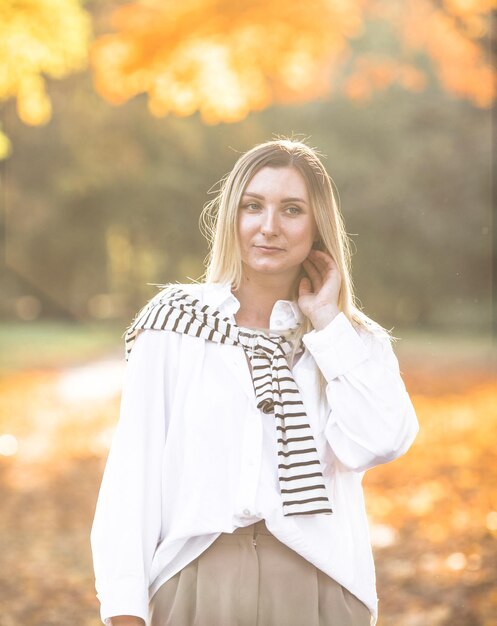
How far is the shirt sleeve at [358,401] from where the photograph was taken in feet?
6.20

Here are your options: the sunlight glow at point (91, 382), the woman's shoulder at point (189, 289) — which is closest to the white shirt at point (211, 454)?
the woman's shoulder at point (189, 289)

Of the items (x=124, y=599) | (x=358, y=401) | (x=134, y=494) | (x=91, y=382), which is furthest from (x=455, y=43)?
(x=124, y=599)

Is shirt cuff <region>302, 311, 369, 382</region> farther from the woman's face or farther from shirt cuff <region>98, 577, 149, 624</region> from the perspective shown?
shirt cuff <region>98, 577, 149, 624</region>

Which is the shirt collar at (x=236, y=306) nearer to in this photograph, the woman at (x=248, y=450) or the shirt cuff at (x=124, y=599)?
the woman at (x=248, y=450)

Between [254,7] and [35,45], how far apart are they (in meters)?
3.51

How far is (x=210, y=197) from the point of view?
449 inches

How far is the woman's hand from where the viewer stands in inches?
80.2

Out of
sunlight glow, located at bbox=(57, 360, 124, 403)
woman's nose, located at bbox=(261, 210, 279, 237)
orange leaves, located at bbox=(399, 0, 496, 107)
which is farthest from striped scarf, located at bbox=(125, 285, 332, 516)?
sunlight glow, located at bbox=(57, 360, 124, 403)

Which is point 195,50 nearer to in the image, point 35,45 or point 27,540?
point 35,45

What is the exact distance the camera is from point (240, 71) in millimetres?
8359

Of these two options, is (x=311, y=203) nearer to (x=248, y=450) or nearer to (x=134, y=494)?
(x=248, y=450)

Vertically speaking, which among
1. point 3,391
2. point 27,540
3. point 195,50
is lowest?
point 27,540

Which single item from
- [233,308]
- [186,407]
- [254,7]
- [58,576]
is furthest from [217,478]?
[254,7]

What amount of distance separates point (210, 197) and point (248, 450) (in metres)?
9.75
